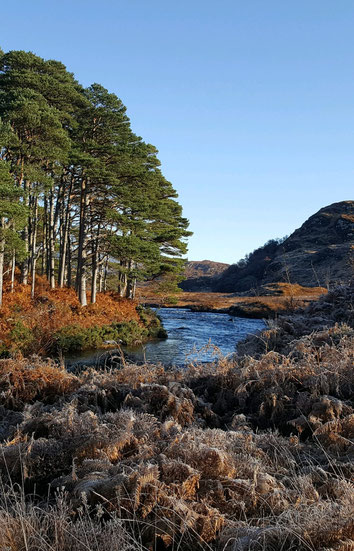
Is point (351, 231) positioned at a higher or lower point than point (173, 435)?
higher

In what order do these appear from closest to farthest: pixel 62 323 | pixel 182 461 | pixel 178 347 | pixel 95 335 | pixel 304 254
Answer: pixel 182 461
pixel 62 323
pixel 95 335
pixel 178 347
pixel 304 254

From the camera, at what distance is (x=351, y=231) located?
97.6 meters

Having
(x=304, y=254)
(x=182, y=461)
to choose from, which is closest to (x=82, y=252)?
(x=182, y=461)

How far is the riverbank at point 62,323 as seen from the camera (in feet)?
51.3

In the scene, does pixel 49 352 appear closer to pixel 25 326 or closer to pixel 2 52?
pixel 25 326

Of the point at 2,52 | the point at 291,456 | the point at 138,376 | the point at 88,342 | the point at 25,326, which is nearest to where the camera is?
the point at 291,456

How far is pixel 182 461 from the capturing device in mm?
3156

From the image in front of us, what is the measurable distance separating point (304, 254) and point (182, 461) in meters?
94.5

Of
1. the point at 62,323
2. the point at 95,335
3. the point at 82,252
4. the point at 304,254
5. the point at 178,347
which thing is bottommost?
the point at 178,347

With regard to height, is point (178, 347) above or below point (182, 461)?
below

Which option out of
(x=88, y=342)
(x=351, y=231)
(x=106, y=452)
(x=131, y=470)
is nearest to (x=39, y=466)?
(x=106, y=452)

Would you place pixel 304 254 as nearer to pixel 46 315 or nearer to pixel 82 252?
pixel 82 252

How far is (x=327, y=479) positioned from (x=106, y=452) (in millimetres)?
1764

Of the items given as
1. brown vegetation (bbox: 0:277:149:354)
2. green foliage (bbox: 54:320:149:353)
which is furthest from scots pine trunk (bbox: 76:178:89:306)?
green foliage (bbox: 54:320:149:353)
